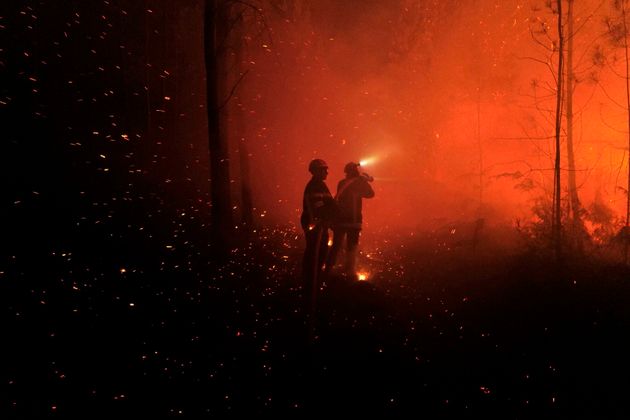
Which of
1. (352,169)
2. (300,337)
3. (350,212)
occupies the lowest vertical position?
(300,337)

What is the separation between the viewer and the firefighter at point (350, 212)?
6.91m

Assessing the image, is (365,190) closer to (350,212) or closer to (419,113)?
(350,212)

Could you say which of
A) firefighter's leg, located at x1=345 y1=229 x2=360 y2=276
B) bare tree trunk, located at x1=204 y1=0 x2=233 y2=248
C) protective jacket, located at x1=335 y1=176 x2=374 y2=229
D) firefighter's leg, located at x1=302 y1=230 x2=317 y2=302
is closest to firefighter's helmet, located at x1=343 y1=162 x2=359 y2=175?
protective jacket, located at x1=335 y1=176 x2=374 y2=229

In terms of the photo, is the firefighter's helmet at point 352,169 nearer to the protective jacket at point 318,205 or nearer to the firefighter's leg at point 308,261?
the protective jacket at point 318,205

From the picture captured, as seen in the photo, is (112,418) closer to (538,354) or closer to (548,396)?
(548,396)

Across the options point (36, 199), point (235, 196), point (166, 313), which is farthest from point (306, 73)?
point (166, 313)

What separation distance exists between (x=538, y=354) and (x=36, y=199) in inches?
467

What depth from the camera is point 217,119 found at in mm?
7504

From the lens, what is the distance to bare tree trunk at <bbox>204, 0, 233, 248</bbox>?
23.8 feet

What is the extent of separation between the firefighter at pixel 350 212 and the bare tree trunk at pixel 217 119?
2388mm

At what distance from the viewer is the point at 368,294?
6.48m

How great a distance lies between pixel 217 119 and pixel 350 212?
318 centimetres

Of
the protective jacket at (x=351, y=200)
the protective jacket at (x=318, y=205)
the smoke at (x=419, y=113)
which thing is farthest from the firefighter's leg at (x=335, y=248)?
the smoke at (x=419, y=113)

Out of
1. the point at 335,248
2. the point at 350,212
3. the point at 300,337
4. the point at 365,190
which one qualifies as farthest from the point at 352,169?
the point at 300,337
